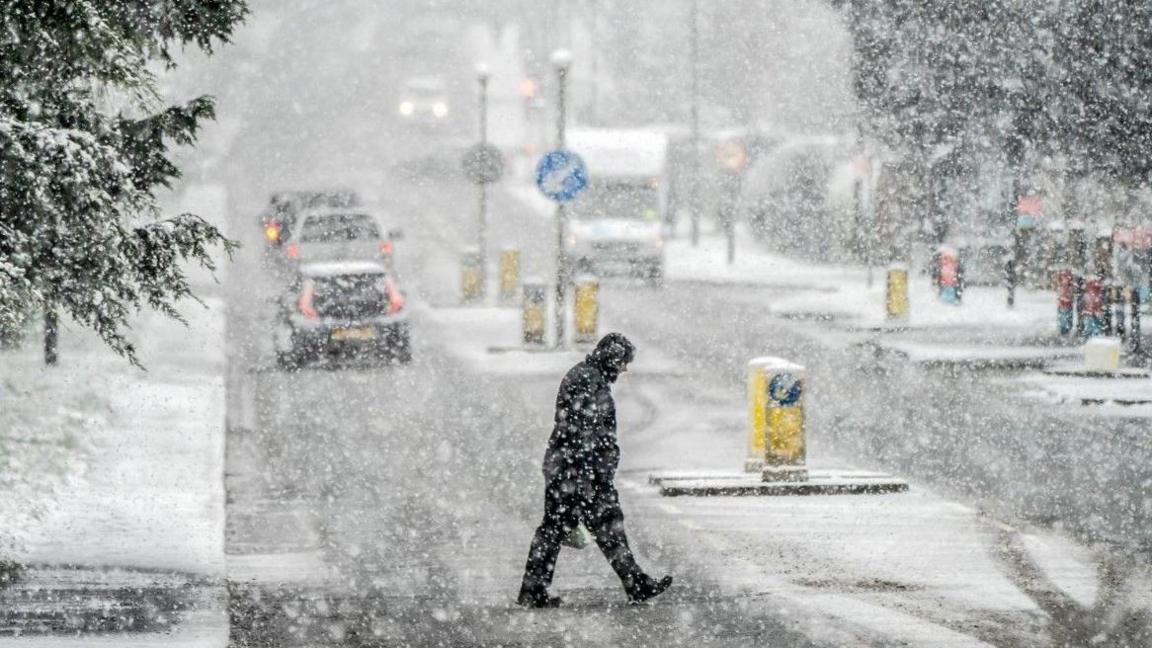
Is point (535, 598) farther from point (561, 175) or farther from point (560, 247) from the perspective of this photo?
point (560, 247)

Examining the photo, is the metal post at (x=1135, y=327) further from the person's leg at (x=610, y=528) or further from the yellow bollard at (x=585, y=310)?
the person's leg at (x=610, y=528)

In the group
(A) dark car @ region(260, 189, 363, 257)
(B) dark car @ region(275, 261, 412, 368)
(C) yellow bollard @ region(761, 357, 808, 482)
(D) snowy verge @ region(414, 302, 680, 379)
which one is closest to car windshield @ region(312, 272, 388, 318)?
(B) dark car @ region(275, 261, 412, 368)

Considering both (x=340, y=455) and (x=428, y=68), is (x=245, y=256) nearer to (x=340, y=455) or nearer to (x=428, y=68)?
(x=340, y=455)

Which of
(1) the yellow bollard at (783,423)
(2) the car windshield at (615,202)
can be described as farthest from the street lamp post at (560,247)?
(2) the car windshield at (615,202)

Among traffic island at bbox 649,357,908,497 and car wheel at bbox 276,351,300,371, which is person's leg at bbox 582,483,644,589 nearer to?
traffic island at bbox 649,357,908,497

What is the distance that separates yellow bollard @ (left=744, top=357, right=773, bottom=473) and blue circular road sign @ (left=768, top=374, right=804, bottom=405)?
13cm

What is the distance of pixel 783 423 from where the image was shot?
1538 cm

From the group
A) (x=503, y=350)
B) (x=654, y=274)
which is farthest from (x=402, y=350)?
(x=654, y=274)

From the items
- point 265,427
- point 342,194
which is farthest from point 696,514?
point 342,194

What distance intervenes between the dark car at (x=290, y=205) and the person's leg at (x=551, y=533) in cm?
2280

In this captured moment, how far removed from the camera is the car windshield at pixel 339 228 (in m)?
28.8

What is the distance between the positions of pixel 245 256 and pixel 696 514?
30286 mm

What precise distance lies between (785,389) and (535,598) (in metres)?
4.73

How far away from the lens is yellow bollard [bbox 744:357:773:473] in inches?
614
